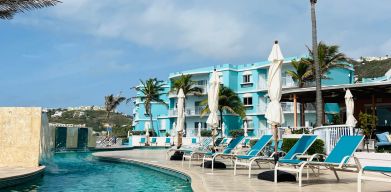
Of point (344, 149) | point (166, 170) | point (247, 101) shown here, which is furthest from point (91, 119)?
point (344, 149)

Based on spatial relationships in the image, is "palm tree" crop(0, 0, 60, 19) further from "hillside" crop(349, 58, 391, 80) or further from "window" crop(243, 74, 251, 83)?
"hillside" crop(349, 58, 391, 80)

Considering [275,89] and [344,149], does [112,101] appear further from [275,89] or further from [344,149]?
[344,149]

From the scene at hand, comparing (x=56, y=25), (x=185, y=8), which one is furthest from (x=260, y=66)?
(x=56, y=25)

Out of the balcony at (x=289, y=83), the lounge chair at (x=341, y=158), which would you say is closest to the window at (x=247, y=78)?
the balcony at (x=289, y=83)

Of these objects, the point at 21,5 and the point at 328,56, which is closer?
the point at 21,5

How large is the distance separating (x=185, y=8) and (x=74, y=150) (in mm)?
17931

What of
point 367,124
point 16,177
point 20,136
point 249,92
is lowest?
point 16,177

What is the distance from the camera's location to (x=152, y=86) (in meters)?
53.8

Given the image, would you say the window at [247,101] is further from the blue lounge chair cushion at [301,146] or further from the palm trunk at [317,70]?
the blue lounge chair cushion at [301,146]

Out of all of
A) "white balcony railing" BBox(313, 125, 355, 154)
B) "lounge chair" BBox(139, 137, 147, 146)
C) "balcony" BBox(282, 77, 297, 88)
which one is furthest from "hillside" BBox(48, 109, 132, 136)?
"white balcony railing" BBox(313, 125, 355, 154)

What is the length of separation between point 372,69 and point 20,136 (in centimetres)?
7584

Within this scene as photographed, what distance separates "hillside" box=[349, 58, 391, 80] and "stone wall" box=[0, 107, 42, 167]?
68.6 metres

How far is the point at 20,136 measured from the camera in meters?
12.1

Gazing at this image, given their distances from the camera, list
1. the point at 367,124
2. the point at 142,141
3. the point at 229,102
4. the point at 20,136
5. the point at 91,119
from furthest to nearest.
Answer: the point at 91,119, the point at 142,141, the point at 229,102, the point at 367,124, the point at 20,136
